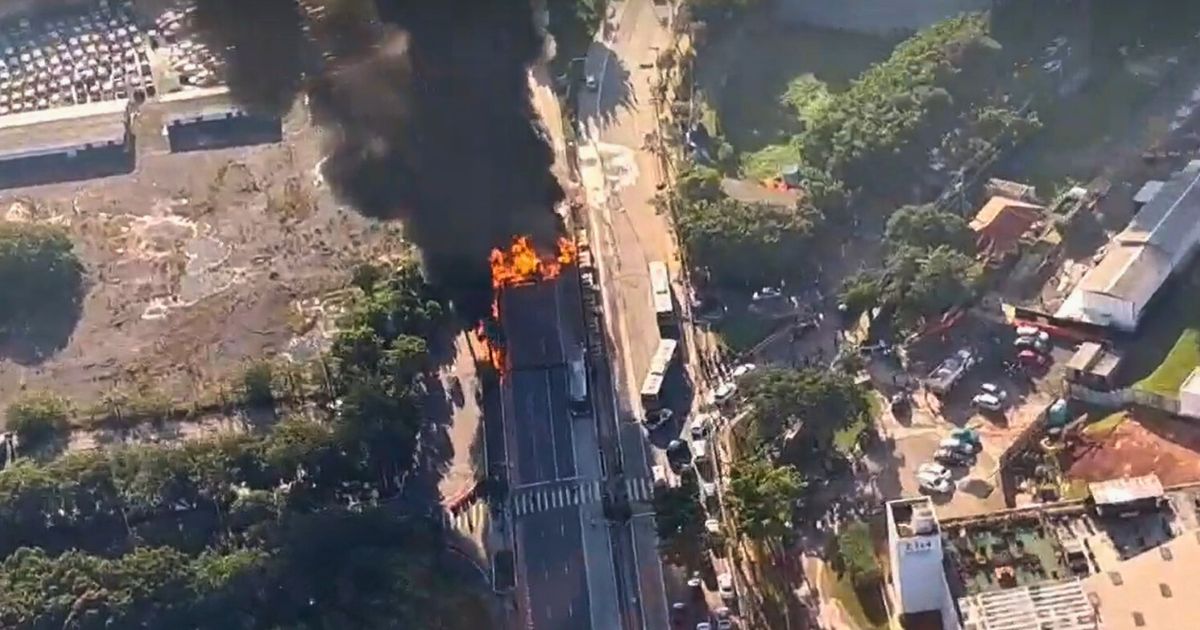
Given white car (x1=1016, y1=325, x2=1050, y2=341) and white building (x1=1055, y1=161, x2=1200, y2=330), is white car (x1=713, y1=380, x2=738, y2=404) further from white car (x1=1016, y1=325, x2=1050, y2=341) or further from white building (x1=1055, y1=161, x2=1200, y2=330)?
white building (x1=1055, y1=161, x2=1200, y2=330)

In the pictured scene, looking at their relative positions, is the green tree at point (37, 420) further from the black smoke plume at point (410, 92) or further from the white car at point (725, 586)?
the white car at point (725, 586)

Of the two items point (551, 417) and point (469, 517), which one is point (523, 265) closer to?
point (551, 417)

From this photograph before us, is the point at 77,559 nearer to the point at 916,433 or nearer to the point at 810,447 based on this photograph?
the point at 810,447

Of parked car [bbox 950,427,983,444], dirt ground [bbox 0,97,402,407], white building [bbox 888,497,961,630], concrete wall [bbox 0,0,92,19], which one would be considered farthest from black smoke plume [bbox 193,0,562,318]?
concrete wall [bbox 0,0,92,19]

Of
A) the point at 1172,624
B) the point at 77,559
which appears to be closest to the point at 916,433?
the point at 1172,624

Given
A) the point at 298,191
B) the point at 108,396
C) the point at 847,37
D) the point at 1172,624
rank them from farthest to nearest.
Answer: the point at 847,37 < the point at 298,191 < the point at 108,396 < the point at 1172,624

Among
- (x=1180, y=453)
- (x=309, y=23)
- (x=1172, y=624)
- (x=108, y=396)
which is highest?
(x=309, y=23)

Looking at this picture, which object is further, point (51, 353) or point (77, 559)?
point (51, 353)
